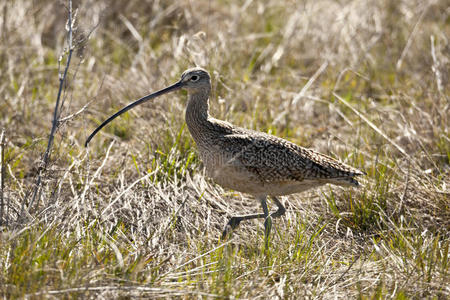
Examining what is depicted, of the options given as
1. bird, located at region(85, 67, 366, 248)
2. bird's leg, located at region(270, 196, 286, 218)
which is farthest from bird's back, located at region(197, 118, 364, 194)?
bird's leg, located at region(270, 196, 286, 218)

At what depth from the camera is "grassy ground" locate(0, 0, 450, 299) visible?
3.71m

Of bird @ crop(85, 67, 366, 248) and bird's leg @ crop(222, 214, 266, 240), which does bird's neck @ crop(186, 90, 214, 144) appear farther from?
bird's leg @ crop(222, 214, 266, 240)

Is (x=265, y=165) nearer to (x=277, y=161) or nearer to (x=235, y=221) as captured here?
(x=277, y=161)

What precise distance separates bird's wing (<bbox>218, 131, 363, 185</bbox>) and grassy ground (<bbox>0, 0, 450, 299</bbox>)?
16.6 inches

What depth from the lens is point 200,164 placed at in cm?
559

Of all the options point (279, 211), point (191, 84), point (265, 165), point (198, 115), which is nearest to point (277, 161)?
point (265, 165)

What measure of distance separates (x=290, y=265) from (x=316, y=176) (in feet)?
3.02

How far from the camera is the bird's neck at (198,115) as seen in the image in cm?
476

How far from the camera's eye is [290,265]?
3.97 meters

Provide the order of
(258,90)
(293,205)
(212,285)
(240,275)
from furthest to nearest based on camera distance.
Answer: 1. (258,90)
2. (293,205)
3. (240,275)
4. (212,285)

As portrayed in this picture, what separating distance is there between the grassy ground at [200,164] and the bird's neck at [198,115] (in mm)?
580

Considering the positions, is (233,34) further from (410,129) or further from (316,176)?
(316,176)

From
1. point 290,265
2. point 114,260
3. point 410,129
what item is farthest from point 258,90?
point 114,260

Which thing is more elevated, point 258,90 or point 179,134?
point 258,90
